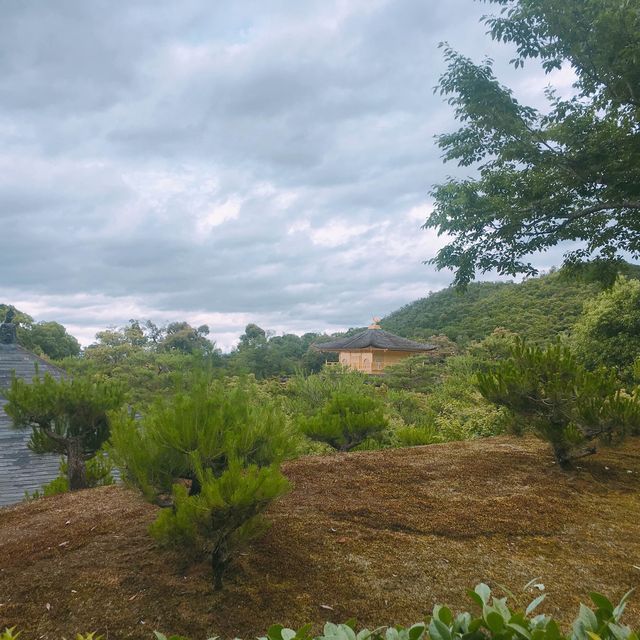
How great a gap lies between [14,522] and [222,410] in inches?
107

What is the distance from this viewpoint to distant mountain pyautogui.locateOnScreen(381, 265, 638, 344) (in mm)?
25453

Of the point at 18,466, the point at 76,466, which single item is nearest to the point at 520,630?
the point at 76,466

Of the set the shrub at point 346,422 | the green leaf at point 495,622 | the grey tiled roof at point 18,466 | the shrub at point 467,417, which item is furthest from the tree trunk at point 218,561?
the shrub at point 467,417

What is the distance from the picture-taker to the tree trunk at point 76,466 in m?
5.33

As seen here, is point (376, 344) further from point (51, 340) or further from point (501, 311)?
point (51, 340)

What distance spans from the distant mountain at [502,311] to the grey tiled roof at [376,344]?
244 cm

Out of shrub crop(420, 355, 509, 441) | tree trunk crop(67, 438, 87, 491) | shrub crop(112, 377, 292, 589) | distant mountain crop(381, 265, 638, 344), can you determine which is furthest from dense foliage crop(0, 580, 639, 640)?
distant mountain crop(381, 265, 638, 344)

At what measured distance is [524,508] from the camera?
4258mm

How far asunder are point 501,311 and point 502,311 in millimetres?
72

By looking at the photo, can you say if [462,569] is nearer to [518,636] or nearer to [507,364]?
[518,636]

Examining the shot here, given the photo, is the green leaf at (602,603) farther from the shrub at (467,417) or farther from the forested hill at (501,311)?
the forested hill at (501,311)

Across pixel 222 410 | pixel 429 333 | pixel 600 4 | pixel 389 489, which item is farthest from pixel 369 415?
pixel 429 333

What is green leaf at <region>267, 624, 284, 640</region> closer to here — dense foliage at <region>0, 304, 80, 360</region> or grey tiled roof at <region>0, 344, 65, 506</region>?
grey tiled roof at <region>0, 344, 65, 506</region>

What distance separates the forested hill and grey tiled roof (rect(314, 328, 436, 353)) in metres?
2.43
